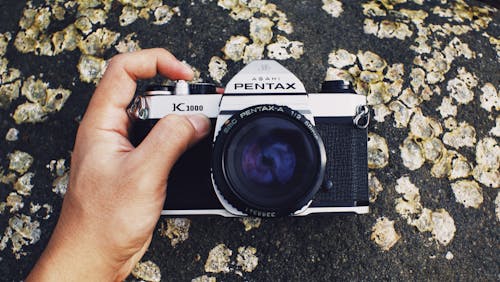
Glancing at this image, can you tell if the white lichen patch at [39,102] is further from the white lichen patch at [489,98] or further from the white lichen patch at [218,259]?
the white lichen patch at [489,98]

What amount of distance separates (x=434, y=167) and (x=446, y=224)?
10 centimetres

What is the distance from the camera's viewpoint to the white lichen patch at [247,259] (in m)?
0.90

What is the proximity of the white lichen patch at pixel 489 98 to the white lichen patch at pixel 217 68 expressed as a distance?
0.48 meters

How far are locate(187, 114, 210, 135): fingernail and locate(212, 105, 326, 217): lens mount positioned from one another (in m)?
0.03

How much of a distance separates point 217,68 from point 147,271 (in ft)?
1.27

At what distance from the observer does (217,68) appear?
0.99 metres

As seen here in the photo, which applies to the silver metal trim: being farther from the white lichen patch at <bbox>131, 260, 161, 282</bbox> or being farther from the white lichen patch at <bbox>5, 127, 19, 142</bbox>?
the white lichen patch at <bbox>5, 127, 19, 142</bbox>

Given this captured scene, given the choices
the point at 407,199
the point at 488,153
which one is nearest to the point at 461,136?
the point at 488,153

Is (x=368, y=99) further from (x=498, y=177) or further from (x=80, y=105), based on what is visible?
(x=80, y=105)

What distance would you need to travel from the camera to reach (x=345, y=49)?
102 centimetres

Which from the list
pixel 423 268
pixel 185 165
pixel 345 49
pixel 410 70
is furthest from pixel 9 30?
pixel 423 268

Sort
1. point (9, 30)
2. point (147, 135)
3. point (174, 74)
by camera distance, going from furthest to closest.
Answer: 1. point (9, 30)
2. point (174, 74)
3. point (147, 135)

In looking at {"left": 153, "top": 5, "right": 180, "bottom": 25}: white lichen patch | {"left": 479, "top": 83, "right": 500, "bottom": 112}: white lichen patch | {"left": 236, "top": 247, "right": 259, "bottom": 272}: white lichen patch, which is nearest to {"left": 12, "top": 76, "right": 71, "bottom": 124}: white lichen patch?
{"left": 153, "top": 5, "right": 180, "bottom": 25}: white lichen patch

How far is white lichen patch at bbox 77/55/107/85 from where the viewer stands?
100cm
